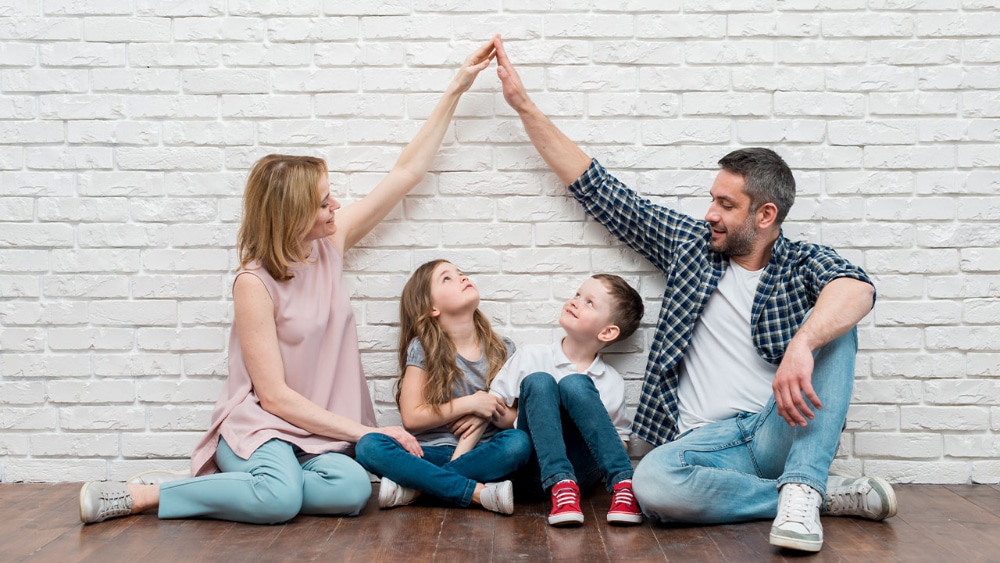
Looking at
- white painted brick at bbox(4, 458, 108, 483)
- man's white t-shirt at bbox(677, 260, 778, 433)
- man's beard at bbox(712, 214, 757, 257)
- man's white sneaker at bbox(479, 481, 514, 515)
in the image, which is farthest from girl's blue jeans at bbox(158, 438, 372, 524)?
man's beard at bbox(712, 214, 757, 257)

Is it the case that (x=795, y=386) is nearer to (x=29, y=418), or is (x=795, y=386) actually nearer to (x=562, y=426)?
(x=562, y=426)

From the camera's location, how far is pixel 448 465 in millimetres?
2768

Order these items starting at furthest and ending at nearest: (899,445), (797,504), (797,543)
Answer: (899,445)
(797,504)
(797,543)

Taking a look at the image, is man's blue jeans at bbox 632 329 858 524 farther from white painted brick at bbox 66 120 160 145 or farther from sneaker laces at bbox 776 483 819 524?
white painted brick at bbox 66 120 160 145

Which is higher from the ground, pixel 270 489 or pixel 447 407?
pixel 447 407

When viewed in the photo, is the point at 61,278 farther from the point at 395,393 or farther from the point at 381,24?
the point at 381,24

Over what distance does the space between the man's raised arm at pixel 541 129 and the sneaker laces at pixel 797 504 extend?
46.4 inches

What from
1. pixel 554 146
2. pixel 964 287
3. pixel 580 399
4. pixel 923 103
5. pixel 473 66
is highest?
pixel 473 66

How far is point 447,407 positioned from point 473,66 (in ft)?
3.64

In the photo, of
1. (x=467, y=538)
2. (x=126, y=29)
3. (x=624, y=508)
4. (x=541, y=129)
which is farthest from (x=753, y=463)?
(x=126, y=29)

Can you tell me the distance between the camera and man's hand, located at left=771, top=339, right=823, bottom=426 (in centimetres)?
234

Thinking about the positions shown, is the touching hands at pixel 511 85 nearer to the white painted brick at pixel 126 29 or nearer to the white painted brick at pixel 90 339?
the white painted brick at pixel 126 29

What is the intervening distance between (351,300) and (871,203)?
180 centimetres

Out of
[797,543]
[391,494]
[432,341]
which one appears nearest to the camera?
[797,543]
